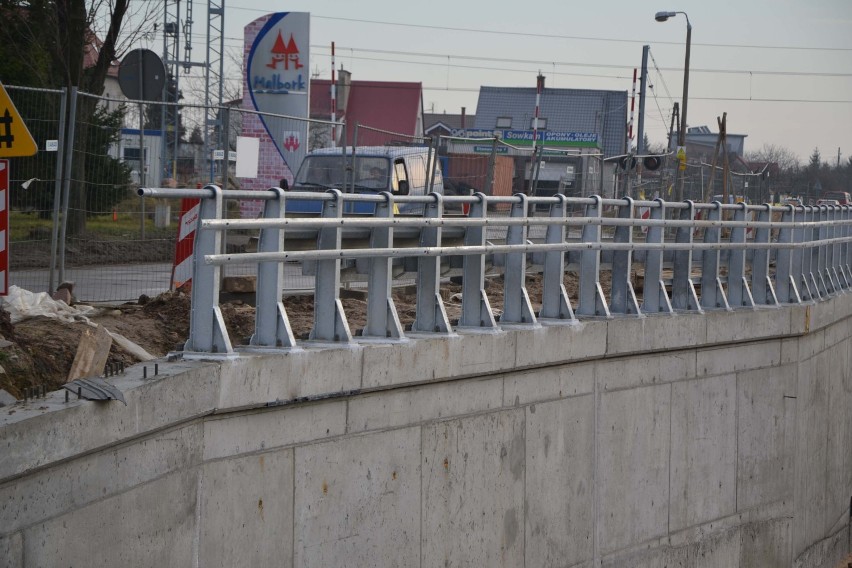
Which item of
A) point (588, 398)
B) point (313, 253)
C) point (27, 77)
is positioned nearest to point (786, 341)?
point (588, 398)

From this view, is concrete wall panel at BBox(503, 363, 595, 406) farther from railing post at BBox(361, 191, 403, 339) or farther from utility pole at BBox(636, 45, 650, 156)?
utility pole at BBox(636, 45, 650, 156)

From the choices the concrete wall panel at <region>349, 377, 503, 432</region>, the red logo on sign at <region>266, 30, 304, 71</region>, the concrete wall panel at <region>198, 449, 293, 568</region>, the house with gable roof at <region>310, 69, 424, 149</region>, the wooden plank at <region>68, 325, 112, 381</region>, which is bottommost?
the concrete wall panel at <region>198, 449, 293, 568</region>

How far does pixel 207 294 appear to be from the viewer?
6.88 meters

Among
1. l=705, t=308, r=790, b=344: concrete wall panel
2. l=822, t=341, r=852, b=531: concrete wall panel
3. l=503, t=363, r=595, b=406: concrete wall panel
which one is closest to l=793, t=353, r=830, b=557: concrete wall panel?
l=822, t=341, r=852, b=531: concrete wall panel

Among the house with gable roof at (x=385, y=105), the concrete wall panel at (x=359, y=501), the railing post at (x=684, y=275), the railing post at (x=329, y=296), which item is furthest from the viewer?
the house with gable roof at (x=385, y=105)

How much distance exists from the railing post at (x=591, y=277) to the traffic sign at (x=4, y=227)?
4.57 meters

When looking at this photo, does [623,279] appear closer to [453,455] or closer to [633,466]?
[633,466]

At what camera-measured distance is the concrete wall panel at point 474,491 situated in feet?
28.0

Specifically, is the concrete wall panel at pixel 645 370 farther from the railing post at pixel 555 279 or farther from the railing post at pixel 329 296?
the railing post at pixel 329 296

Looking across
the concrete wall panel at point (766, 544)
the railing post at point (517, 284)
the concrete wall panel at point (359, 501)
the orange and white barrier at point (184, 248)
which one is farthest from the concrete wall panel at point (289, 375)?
the concrete wall panel at point (766, 544)

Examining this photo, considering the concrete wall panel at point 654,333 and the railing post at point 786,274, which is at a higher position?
the railing post at point 786,274

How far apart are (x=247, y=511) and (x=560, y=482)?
3703 millimetres

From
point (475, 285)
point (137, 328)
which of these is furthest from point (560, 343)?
point (137, 328)

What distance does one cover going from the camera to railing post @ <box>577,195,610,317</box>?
10672 millimetres
